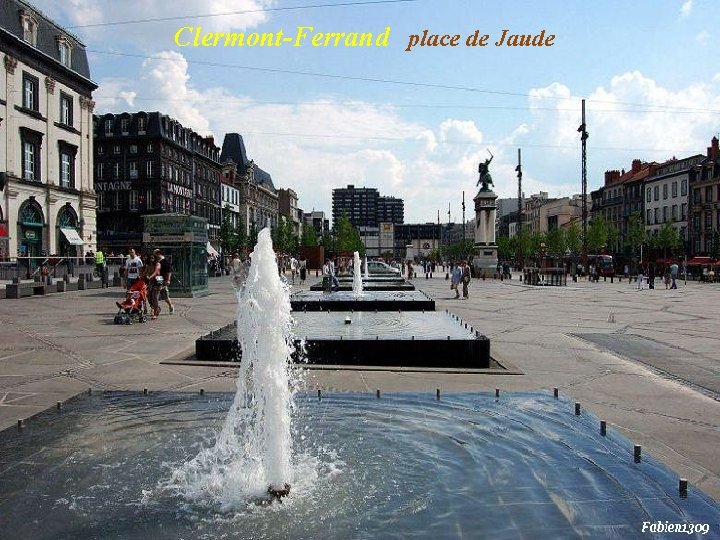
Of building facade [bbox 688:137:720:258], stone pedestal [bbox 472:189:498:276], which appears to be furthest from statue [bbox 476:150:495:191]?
building facade [bbox 688:137:720:258]

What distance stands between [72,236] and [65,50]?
42.3ft

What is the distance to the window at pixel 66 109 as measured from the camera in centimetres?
4131

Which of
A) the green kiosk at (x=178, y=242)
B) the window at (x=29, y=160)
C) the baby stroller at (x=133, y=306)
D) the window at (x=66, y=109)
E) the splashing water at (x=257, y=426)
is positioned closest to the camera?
the splashing water at (x=257, y=426)

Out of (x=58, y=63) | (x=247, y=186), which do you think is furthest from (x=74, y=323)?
(x=247, y=186)

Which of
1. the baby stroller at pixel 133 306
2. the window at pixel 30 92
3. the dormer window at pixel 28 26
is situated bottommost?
the baby stroller at pixel 133 306

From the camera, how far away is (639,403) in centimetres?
748

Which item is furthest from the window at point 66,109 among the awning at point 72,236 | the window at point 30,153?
the awning at point 72,236

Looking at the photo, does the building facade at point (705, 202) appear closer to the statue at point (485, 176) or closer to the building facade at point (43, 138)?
the statue at point (485, 176)

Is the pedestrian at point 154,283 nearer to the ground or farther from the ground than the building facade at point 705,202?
nearer to the ground

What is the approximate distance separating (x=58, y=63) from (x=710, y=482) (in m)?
44.4

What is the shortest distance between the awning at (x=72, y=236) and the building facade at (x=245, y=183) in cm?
5151

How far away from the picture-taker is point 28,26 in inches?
1455

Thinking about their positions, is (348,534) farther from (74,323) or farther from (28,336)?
(74,323)

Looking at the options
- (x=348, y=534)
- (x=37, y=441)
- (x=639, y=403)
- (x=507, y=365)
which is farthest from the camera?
(x=507, y=365)
